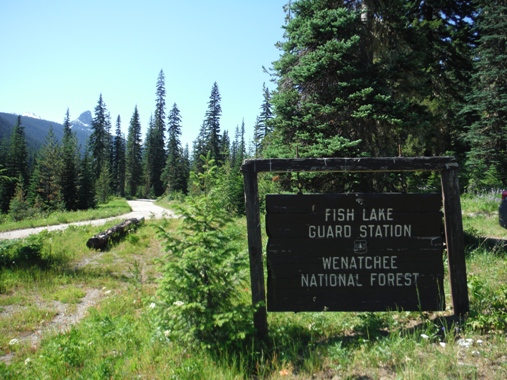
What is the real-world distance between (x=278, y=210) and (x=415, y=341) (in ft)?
6.60

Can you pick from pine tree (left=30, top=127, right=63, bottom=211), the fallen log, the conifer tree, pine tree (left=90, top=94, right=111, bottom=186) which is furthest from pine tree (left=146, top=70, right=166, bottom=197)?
the fallen log

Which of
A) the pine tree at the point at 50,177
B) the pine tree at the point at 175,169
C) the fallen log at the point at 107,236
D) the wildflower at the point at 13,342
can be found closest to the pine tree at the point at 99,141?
the pine tree at the point at 175,169

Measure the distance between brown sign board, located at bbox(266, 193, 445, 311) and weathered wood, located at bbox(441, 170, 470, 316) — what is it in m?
0.23

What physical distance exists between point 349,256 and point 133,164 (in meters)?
77.0

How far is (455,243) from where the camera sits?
4043 mm

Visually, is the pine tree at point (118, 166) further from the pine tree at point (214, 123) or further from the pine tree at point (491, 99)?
the pine tree at point (491, 99)

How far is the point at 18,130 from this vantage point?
71.7 m

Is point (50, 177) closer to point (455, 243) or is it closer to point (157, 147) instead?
point (157, 147)

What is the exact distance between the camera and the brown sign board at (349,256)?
3.93 metres

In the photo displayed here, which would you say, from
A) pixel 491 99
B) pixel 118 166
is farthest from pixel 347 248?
pixel 118 166

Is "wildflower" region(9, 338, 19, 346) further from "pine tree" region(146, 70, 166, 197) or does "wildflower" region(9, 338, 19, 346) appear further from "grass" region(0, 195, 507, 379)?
"pine tree" region(146, 70, 166, 197)

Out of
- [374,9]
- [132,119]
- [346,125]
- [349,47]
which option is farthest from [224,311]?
[132,119]

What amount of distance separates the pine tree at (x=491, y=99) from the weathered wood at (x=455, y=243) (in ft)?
56.2

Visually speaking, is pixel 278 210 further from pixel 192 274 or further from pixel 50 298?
pixel 50 298
